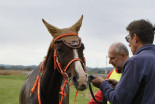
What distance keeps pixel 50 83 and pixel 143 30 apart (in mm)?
1940

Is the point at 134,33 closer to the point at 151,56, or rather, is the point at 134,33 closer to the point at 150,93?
the point at 151,56

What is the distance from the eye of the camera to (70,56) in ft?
8.93

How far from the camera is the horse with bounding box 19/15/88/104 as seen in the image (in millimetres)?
2547

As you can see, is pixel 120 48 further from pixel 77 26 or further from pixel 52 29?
pixel 52 29

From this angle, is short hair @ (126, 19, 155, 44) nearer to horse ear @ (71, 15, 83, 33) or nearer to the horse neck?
horse ear @ (71, 15, 83, 33)

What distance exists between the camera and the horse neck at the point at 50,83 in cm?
322

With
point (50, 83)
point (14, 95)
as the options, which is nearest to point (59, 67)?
point (50, 83)

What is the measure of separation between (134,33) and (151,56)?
0.98 feet

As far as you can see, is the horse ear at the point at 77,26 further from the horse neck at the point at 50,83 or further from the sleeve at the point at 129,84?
the sleeve at the point at 129,84

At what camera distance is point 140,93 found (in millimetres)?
1748

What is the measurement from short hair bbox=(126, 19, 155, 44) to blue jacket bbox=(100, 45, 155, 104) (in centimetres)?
21

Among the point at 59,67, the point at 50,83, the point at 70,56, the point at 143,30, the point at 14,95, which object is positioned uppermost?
the point at 143,30

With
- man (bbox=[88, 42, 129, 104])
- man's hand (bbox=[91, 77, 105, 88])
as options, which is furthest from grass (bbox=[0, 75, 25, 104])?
man's hand (bbox=[91, 77, 105, 88])

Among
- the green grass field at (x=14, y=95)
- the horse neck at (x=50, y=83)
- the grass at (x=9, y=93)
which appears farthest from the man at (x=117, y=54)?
A: the grass at (x=9, y=93)
